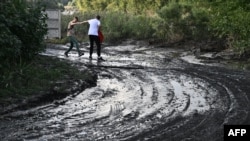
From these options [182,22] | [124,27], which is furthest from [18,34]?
[124,27]

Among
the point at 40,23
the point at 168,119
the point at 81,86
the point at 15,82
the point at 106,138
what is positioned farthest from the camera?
the point at 40,23

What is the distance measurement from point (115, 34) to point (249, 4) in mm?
10591

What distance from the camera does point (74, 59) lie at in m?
18.1

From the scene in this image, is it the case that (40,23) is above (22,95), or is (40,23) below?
above

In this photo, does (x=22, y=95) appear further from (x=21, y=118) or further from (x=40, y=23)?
(x=40, y=23)

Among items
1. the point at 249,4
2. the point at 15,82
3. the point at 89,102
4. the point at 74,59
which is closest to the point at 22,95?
the point at 15,82

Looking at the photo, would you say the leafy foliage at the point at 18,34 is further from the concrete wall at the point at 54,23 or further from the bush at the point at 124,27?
the concrete wall at the point at 54,23

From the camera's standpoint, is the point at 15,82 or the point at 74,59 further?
the point at 74,59

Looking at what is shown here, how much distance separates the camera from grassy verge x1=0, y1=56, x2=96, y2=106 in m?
10.5

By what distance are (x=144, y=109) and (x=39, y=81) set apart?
11.5ft

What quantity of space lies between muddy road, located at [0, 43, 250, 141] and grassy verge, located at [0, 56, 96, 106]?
0.53 meters

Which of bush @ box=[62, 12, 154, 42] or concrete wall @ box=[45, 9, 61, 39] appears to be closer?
bush @ box=[62, 12, 154, 42]

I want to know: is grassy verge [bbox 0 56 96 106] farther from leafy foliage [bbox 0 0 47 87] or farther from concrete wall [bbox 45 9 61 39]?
concrete wall [bbox 45 9 61 39]

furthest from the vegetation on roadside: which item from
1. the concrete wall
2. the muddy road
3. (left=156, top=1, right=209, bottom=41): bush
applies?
the muddy road
